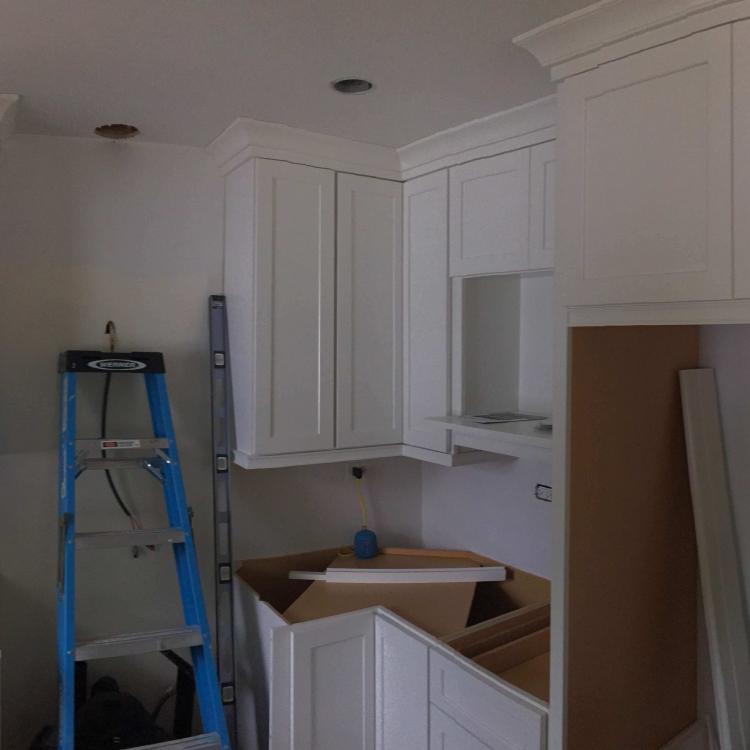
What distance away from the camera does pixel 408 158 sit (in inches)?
94.4

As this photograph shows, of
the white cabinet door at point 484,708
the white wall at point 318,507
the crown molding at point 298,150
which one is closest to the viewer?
the white cabinet door at point 484,708

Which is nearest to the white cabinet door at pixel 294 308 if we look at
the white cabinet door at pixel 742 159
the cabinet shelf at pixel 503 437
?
the cabinet shelf at pixel 503 437

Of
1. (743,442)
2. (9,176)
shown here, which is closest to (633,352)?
(743,442)

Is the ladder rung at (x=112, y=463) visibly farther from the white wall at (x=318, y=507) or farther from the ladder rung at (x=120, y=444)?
the white wall at (x=318, y=507)

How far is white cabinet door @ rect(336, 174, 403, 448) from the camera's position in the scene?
7.79ft

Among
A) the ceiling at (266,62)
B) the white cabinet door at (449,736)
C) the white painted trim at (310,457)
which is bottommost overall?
the white cabinet door at (449,736)

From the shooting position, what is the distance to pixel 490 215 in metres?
2.11

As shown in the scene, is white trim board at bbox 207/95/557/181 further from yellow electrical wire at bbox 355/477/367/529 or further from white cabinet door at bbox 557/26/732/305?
yellow electrical wire at bbox 355/477/367/529

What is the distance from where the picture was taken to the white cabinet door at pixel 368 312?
2.37 meters

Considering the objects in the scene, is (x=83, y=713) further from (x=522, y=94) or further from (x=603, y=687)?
(x=522, y=94)

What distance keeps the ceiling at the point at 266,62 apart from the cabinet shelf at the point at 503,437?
92 cm

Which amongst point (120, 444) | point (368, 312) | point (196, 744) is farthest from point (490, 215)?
point (196, 744)

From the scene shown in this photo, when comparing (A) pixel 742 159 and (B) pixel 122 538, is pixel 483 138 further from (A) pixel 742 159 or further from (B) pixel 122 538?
(B) pixel 122 538

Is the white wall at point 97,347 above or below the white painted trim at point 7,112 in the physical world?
below
